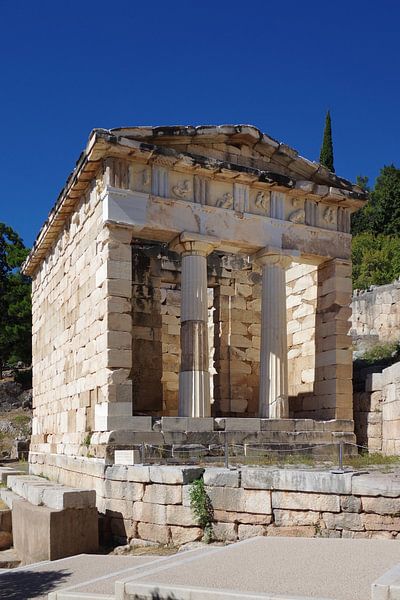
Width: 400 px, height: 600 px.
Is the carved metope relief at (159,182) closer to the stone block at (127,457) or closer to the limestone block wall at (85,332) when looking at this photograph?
the limestone block wall at (85,332)

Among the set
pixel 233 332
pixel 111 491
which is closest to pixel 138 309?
pixel 233 332

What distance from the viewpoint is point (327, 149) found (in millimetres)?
61812

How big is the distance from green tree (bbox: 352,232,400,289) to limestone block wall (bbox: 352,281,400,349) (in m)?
9.91

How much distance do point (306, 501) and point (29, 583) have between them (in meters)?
3.69

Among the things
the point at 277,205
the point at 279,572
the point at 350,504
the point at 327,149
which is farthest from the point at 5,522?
the point at 327,149

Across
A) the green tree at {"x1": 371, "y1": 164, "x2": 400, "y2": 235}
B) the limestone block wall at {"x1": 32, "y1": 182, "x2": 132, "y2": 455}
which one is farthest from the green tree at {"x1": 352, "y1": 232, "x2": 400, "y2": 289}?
the limestone block wall at {"x1": 32, "y1": 182, "x2": 132, "y2": 455}

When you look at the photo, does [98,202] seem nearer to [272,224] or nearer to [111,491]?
[272,224]

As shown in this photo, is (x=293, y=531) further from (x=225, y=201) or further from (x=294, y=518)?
(x=225, y=201)

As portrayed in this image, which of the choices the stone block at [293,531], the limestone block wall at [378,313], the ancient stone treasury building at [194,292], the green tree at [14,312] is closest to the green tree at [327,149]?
the limestone block wall at [378,313]

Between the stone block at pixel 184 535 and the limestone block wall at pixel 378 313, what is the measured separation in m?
25.6

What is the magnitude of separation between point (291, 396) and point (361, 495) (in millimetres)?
10213

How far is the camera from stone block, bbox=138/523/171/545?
1103 centimetres

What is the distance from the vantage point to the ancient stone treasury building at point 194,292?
15141 mm

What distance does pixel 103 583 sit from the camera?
7.43m
